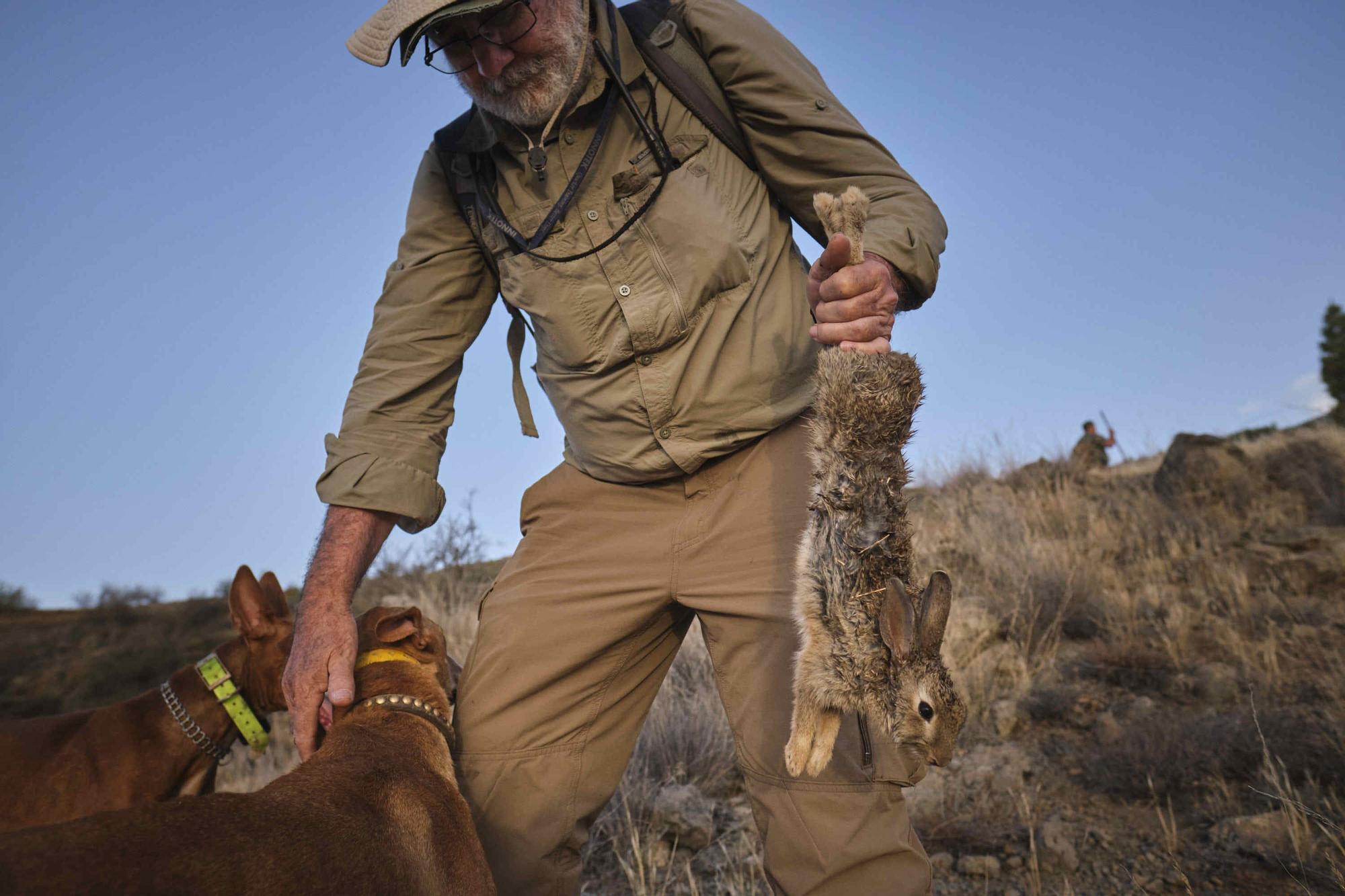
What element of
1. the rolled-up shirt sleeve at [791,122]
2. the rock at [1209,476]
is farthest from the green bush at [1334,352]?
the rolled-up shirt sleeve at [791,122]

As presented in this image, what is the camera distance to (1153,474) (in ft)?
33.7

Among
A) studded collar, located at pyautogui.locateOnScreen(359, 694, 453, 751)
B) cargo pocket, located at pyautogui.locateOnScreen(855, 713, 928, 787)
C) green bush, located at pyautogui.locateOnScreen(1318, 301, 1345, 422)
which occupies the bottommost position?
cargo pocket, located at pyautogui.locateOnScreen(855, 713, 928, 787)

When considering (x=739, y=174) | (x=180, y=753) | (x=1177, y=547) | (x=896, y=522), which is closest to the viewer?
(x=896, y=522)

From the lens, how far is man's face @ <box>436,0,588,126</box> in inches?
111

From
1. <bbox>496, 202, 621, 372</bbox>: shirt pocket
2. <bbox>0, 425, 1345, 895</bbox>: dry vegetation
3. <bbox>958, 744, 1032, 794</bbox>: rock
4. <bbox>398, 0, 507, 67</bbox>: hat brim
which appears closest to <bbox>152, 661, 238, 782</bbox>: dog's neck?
<bbox>0, 425, 1345, 895</bbox>: dry vegetation

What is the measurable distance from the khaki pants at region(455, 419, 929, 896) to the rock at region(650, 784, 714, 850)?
1488mm

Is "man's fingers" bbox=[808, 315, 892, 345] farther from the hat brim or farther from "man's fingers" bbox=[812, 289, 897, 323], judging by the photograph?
the hat brim

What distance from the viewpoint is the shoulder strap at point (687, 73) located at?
286 centimetres

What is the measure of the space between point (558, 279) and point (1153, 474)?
9.81 m

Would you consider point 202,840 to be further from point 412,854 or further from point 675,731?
→ point 675,731

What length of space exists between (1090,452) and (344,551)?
1228cm

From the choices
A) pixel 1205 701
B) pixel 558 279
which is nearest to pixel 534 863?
pixel 558 279

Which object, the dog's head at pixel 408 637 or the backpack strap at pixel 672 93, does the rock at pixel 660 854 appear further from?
the backpack strap at pixel 672 93

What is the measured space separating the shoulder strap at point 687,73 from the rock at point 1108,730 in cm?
391
